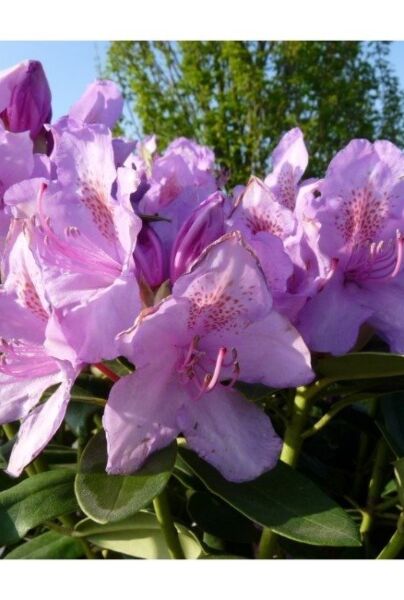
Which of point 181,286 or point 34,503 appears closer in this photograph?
point 181,286

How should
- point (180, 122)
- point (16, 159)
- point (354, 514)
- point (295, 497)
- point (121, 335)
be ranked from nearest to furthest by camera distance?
1. point (121, 335)
2. point (295, 497)
3. point (16, 159)
4. point (354, 514)
5. point (180, 122)

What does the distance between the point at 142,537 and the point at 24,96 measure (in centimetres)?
47

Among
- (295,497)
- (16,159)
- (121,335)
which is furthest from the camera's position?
(16,159)

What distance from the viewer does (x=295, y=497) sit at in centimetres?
65

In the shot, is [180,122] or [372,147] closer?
[372,147]

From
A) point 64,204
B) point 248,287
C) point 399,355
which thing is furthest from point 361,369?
point 64,204

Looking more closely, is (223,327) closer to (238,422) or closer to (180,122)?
(238,422)

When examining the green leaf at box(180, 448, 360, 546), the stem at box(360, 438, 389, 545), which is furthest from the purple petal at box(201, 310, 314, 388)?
the stem at box(360, 438, 389, 545)

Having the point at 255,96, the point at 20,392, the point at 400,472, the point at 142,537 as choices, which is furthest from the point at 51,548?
the point at 255,96

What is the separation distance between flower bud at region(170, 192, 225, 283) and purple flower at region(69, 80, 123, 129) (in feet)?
0.97

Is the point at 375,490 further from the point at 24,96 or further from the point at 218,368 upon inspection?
the point at 24,96

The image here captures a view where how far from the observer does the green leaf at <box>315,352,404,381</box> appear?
26.0 inches

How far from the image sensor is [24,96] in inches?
31.9

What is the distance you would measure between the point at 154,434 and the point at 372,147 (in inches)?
12.8
